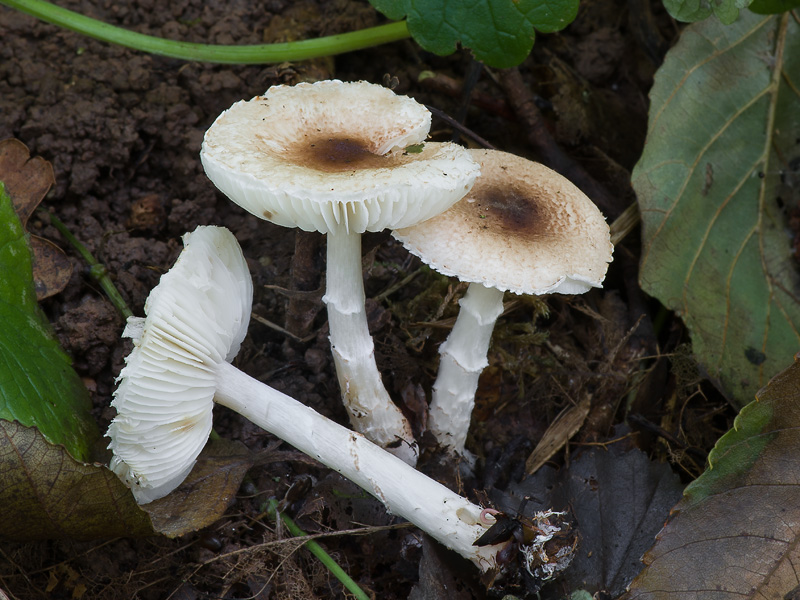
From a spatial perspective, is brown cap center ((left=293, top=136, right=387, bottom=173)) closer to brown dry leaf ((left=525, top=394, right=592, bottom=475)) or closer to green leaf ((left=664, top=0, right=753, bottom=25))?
green leaf ((left=664, top=0, right=753, bottom=25))

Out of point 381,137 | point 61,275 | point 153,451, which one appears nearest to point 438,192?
point 381,137

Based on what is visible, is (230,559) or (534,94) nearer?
(230,559)

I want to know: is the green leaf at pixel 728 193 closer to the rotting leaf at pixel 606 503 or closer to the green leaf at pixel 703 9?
the green leaf at pixel 703 9

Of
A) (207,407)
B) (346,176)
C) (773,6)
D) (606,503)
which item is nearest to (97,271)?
(207,407)

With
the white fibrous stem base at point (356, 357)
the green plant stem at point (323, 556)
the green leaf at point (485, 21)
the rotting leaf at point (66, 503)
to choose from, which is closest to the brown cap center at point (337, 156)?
the white fibrous stem base at point (356, 357)

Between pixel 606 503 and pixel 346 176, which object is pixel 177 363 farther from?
pixel 606 503

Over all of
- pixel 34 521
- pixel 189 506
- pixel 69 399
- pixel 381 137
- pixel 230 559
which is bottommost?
pixel 230 559

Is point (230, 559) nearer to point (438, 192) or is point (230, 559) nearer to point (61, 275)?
point (61, 275)

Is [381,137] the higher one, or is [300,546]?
[381,137]
